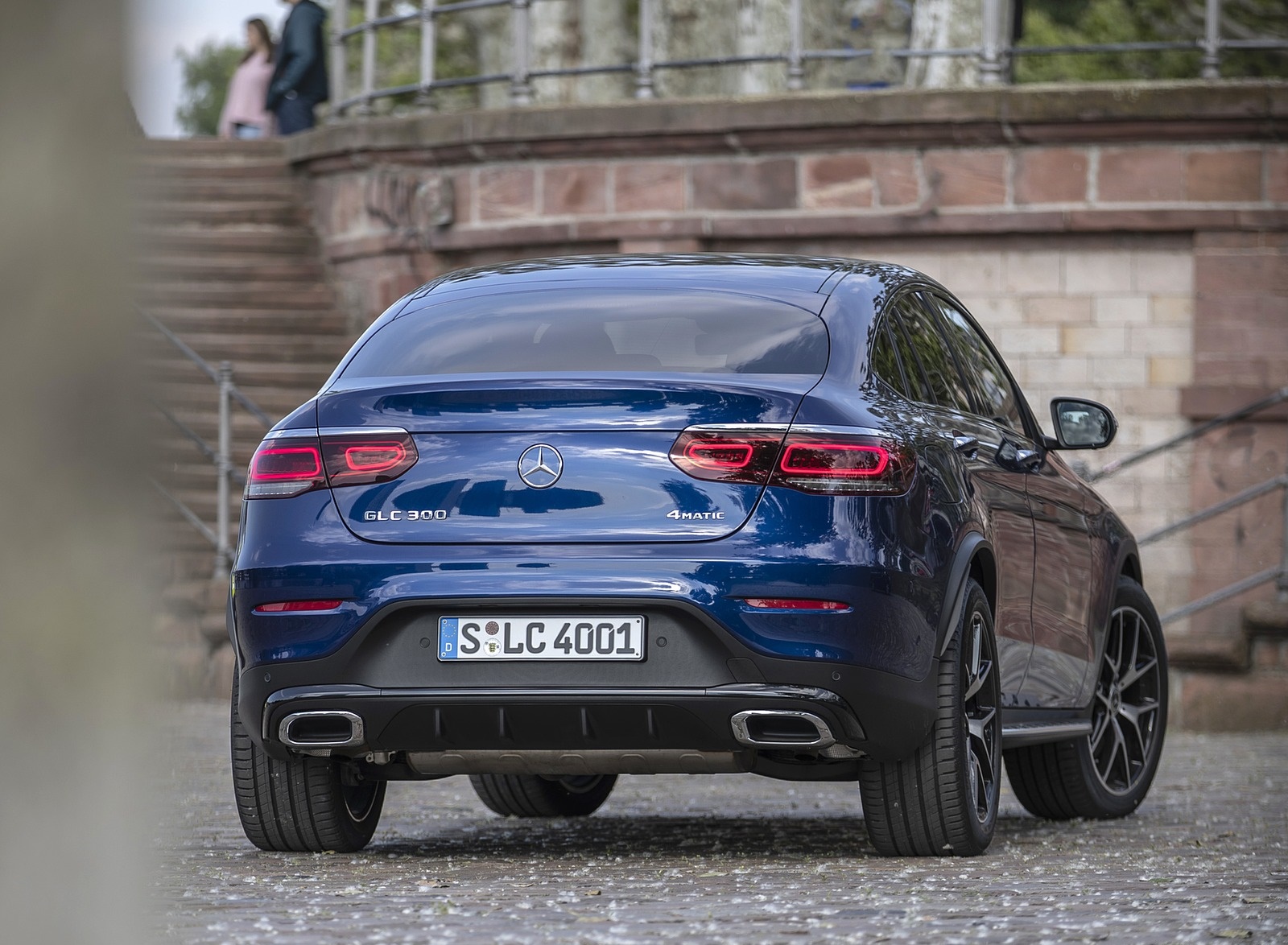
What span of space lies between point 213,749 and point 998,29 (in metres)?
7.90

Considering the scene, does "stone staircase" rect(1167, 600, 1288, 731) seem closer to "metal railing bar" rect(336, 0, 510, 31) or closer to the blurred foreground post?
"metal railing bar" rect(336, 0, 510, 31)

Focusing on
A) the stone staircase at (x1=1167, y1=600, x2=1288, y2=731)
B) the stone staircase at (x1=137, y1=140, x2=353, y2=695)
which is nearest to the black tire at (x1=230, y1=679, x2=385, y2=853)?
the stone staircase at (x1=137, y1=140, x2=353, y2=695)

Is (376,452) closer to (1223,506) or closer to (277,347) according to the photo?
(1223,506)

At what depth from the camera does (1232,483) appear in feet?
48.3

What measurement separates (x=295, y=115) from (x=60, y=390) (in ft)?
70.0

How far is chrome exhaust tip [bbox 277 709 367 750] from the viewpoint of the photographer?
557 centimetres

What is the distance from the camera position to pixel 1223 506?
14258mm

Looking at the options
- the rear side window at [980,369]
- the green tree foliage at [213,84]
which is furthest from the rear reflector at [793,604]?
the green tree foliage at [213,84]

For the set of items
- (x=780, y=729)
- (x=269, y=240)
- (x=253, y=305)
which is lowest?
(x=780, y=729)

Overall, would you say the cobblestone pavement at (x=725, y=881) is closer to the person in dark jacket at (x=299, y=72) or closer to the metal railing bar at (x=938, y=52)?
the metal railing bar at (x=938, y=52)

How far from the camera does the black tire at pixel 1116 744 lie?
768cm

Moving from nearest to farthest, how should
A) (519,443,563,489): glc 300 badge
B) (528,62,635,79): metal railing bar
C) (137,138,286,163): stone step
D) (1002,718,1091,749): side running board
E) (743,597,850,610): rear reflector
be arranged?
1. (743,597,850,610): rear reflector
2. (519,443,563,489): glc 300 badge
3. (1002,718,1091,749): side running board
4. (528,62,635,79): metal railing bar
5. (137,138,286,163): stone step

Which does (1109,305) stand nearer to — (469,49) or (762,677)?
(762,677)

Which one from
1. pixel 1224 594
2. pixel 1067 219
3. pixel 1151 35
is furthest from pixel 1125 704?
pixel 1151 35
